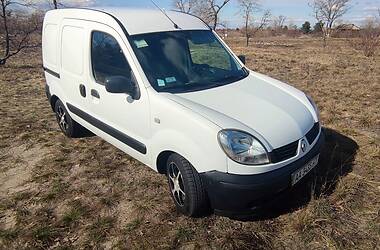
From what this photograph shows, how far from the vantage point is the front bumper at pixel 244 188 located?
8.11 feet

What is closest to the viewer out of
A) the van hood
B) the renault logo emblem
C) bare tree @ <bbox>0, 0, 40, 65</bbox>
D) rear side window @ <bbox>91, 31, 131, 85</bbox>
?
the van hood

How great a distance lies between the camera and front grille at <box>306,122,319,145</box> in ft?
9.43

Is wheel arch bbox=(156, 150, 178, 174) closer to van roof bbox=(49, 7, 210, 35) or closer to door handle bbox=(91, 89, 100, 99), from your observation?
door handle bbox=(91, 89, 100, 99)

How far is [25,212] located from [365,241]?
3.06 meters

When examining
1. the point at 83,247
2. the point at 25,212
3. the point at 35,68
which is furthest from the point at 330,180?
the point at 35,68

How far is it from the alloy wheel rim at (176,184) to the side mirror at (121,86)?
30.7 inches

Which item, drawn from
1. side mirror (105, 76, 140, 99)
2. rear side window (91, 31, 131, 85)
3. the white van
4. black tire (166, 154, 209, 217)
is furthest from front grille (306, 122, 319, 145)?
rear side window (91, 31, 131, 85)

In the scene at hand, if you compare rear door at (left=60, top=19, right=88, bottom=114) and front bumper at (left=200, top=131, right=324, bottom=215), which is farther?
rear door at (left=60, top=19, right=88, bottom=114)

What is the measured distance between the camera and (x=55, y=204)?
10.7 feet

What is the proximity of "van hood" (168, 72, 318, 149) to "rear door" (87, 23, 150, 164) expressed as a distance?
0.47 m

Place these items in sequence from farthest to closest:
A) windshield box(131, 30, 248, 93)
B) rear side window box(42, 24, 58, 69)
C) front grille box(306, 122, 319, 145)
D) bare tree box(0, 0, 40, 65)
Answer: bare tree box(0, 0, 40, 65), rear side window box(42, 24, 58, 69), windshield box(131, 30, 248, 93), front grille box(306, 122, 319, 145)

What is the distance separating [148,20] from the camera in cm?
356

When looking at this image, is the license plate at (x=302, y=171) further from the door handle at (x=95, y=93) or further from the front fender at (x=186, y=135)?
the door handle at (x=95, y=93)

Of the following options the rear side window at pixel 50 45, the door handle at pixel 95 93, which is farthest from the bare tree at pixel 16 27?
the door handle at pixel 95 93
